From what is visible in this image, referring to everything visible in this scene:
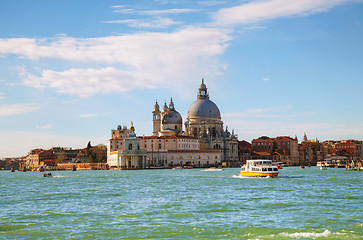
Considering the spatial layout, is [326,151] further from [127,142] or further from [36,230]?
[36,230]

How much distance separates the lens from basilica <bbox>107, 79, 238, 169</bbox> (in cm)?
9706

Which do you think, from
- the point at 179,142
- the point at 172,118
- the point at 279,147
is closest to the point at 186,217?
the point at 179,142

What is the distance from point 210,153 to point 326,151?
49957 millimetres

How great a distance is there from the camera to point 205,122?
116750 millimetres

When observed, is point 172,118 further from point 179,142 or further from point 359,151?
point 359,151

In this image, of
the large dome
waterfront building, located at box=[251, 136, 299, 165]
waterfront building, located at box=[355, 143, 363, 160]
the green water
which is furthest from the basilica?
the green water

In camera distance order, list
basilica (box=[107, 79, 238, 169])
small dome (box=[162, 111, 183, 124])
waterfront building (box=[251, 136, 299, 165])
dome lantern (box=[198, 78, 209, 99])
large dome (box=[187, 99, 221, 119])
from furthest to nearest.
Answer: waterfront building (box=[251, 136, 299, 165]), dome lantern (box=[198, 78, 209, 99]), small dome (box=[162, 111, 183, 124]), large dome (box=[187, 99, 221, 119]), basilica (box=[107, 79, 238, 169])

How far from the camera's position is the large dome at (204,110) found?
11766 cm

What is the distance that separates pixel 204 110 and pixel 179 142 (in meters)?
14.5

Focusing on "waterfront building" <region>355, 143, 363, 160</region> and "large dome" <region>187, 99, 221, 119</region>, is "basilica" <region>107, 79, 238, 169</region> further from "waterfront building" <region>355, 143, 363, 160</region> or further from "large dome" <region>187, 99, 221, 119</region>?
"waterfront building" <region>355, 143, 363, 160</region>

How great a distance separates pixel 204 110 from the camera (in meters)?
118

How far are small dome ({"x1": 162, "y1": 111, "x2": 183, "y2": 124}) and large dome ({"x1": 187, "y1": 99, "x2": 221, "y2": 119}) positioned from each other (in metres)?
2.36

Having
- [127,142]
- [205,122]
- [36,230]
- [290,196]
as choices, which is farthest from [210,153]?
[36,230]

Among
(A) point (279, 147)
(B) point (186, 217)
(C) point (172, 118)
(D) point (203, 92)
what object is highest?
(D) point (203, 92)
